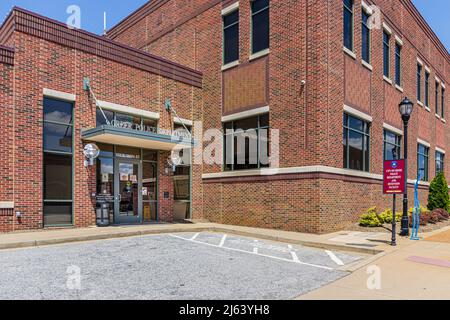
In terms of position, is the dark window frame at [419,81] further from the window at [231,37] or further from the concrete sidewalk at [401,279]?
the concrete sidewalk at [401,279]

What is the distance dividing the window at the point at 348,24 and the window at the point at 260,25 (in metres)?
3.23

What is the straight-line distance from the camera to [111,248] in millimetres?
9898

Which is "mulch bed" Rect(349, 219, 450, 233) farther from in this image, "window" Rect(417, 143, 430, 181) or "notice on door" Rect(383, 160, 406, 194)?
"window" Rect(417, 143, 430, 181)

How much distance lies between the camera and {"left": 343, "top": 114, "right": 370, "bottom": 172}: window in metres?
15.3

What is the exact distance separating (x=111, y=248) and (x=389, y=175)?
8.55m

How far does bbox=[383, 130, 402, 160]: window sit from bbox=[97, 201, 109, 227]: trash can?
1375 cm

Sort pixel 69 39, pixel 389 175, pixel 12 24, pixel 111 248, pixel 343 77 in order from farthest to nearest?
pixel 343 77 < pixel 69 39 < pixel 12 24 < pixel 389 175 < pixel 111 248

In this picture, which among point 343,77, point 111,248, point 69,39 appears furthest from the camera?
point 343,77

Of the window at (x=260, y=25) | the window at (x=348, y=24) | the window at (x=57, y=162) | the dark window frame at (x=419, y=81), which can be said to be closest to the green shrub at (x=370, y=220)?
the window at (x=348, y=24)

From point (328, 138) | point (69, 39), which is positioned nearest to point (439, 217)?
point (328, 138)

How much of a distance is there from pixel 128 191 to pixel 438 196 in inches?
718

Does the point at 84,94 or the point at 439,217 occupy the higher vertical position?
the point at 84,94

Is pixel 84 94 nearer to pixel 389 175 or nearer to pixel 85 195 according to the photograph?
pixel 85 195

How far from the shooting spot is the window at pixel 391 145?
19109mm
